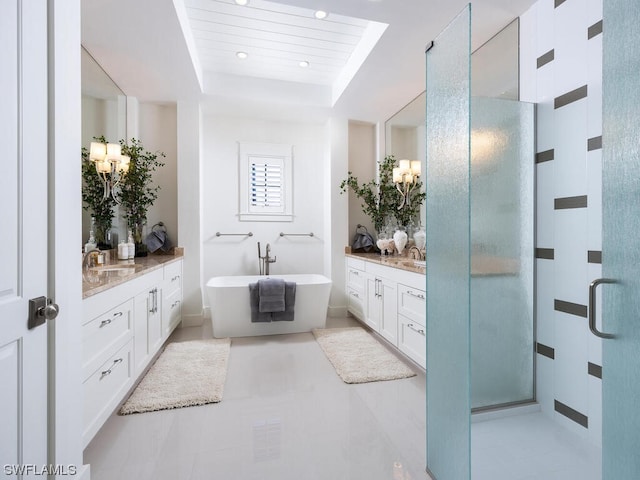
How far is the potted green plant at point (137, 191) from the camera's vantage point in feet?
11.0

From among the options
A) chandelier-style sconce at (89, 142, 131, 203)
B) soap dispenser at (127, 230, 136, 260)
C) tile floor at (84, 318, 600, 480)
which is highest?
chandelier-style sconce at (89, 142, 131, 203)

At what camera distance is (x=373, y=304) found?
3.38 m

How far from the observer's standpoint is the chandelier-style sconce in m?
2.72

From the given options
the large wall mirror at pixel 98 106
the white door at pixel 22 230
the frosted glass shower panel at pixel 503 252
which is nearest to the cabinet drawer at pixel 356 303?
the frosted glass shower panel at pixel 503 252

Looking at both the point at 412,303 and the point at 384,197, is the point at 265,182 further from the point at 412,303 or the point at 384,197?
the point at 412,303

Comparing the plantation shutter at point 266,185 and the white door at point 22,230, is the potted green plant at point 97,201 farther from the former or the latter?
the white door at point 22,230

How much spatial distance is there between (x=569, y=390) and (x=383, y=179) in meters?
2.88

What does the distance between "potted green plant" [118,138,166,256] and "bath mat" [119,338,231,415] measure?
1.39 m

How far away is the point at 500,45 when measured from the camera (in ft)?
7.74

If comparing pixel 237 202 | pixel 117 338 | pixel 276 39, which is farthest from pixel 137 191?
pixel 276 39

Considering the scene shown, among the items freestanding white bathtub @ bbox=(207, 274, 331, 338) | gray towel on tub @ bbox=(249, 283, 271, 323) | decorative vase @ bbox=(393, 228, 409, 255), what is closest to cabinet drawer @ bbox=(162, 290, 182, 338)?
freestanding white bathtub @ bbox=(207, 274, 331, 338)

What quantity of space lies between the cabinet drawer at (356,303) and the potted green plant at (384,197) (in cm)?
92

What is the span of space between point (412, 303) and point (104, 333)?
84.1 inches

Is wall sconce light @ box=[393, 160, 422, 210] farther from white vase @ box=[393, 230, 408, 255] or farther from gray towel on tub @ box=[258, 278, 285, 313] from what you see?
gray towel on tub @ box=[258, 278, 285, 313]
